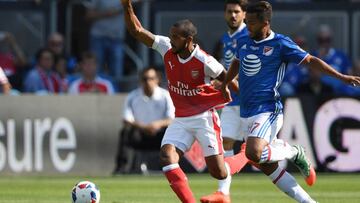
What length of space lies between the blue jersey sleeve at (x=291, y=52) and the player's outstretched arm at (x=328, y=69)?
2.3 inches

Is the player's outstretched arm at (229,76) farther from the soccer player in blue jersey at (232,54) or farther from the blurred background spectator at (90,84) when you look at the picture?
the blurred background spectator at (90,84)

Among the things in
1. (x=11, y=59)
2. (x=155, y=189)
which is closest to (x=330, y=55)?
(x=11, y=59)

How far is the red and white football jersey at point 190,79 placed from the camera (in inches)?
452

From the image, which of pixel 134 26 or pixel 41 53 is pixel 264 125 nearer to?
pixel 134 26

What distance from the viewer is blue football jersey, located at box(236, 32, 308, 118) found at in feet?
37.1

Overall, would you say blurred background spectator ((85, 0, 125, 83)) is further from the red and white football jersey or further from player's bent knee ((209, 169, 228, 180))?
player's bent knee ((209, 169, 228, 180))

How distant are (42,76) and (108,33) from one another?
1739 millimetres

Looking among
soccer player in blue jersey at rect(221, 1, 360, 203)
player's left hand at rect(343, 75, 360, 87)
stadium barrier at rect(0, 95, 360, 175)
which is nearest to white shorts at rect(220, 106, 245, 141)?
soccer player in blue jersey at rect(221, 1, 360, 203)

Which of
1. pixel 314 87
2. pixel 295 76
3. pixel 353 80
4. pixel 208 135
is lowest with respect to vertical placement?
pixel 314 87

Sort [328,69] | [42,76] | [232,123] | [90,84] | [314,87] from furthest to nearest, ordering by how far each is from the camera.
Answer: [314,87]
[90,84]
[42,76]
[232,123]
[328,69]

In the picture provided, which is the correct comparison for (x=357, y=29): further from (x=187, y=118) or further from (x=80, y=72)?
(x=187, y=118)

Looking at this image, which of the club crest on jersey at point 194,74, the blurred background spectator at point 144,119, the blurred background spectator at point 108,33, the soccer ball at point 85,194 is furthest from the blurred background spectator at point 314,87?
the soccer ball at point 85,194

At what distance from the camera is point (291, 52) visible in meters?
11.2

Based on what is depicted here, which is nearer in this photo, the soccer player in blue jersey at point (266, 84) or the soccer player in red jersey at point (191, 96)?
the soccer player in blue jersey at point (266, 84)
